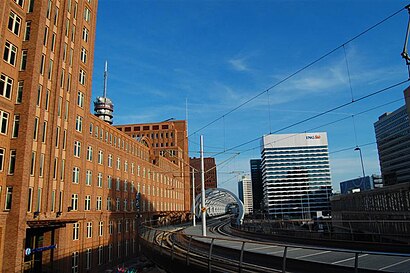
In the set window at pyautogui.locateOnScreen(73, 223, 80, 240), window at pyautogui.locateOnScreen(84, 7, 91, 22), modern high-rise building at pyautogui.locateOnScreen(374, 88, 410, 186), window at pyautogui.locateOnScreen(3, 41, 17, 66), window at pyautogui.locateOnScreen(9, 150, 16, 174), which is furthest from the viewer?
modern high-rise building at pyautogui.locateOnScreen(374, 88, 410, 186)

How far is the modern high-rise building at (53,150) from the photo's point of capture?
2863cm

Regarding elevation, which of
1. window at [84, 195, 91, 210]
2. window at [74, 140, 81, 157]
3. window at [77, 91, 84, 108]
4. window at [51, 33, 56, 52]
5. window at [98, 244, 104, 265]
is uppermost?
window at [51, 33, 56, 52]

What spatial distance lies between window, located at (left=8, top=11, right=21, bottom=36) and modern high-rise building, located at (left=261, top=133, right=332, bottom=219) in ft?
429

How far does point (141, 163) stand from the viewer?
6669 cm

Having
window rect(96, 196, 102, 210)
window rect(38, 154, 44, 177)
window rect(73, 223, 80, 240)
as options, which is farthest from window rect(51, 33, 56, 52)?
window rect(96, 196, 102, 210)

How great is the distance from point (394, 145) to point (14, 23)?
137 m

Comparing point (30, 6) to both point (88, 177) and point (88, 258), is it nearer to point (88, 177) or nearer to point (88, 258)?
point (88, 177)

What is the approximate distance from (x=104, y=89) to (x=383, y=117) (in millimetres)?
118142

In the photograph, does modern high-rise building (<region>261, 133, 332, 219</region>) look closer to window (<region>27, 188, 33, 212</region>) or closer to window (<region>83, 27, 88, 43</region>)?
window (<region>83, 27, 88, 43</region>)

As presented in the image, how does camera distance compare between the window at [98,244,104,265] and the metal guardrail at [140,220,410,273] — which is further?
the window at [98,244,104,265]

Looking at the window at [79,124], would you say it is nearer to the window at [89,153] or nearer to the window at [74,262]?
the window at [89,153]

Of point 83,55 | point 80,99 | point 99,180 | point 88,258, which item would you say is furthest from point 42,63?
point 88,258

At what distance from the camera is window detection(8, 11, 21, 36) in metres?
30.5

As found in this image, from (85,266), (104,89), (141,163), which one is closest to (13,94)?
(85,266)
